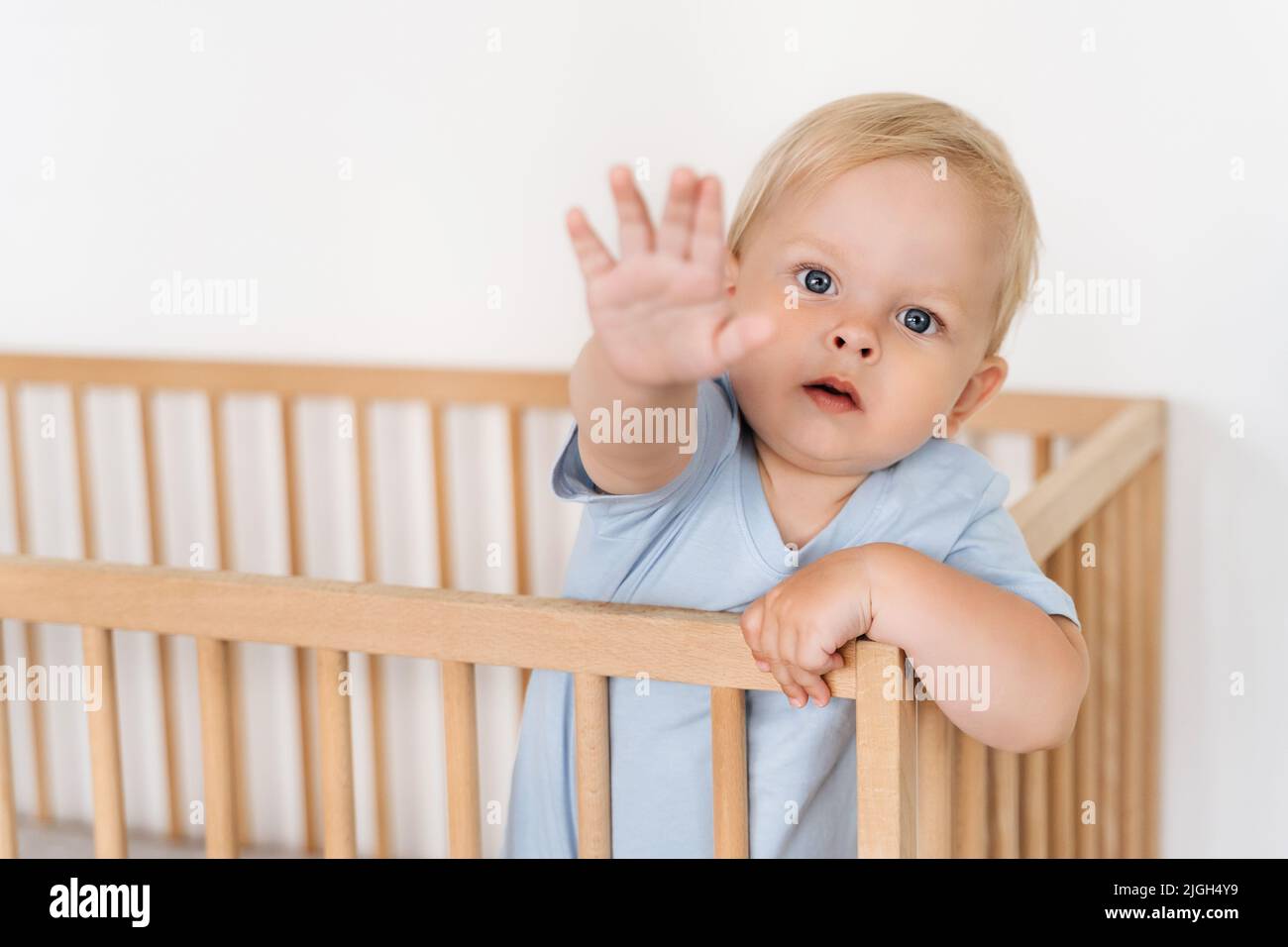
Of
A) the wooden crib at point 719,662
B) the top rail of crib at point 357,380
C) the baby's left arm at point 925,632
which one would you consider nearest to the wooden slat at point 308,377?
the top rail of crib at point 357,380

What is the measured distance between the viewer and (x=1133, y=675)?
1379 millimetres

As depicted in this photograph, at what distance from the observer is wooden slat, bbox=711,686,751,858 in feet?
2.53

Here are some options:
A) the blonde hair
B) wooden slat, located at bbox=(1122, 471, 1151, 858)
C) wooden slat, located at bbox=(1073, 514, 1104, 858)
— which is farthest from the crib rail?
wooden slat, located at bbox=(1122, 471, 1151, 858)

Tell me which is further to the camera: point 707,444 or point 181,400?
point 181,400

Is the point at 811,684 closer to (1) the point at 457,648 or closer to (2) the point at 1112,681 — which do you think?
(1) the point at 457,648

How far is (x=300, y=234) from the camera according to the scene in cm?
164

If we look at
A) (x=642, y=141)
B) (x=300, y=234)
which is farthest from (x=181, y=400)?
(x=642, y=141)

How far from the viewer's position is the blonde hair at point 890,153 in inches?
32.0

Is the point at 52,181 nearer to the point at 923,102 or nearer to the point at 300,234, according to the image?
the point at 300,234

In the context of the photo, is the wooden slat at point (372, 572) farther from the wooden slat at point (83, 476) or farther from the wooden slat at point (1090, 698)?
the wooden slat at point (1090, 698)

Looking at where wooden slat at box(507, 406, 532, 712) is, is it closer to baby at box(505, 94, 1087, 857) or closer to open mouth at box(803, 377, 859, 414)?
baby at box(505, 94, 1087, 857)

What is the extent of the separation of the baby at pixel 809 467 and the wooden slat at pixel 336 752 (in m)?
0.15

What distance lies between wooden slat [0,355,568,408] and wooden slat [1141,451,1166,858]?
0.56 m
